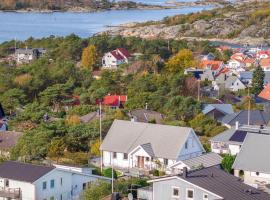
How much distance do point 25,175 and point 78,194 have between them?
3.48 feet

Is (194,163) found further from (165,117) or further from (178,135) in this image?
(165,117)

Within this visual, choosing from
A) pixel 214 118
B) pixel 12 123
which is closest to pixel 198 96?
pixel 214 118

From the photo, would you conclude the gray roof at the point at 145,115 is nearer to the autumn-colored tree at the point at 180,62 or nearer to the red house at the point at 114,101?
the red house at the point at 114,101

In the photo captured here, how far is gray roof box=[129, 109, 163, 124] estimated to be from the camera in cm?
1684

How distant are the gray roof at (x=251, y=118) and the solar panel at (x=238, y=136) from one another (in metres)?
2.01

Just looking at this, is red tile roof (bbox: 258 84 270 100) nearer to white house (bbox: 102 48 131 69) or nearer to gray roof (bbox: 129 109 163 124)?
gray roof (bbox: 129 109 163 124)

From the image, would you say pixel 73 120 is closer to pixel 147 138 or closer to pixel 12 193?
pixel 147 138

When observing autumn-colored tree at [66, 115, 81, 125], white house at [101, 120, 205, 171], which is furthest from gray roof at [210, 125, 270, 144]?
autumn-colored tree at [66, 115, 81, 125]

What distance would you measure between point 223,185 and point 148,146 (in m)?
4.40

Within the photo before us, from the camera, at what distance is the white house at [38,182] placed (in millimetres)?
10070

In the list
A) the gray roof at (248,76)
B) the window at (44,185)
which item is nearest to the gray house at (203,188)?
the window at (44,185)

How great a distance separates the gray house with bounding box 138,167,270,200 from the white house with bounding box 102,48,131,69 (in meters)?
20.3

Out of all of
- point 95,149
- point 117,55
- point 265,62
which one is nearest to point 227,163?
point 95,149

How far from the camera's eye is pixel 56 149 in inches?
522
